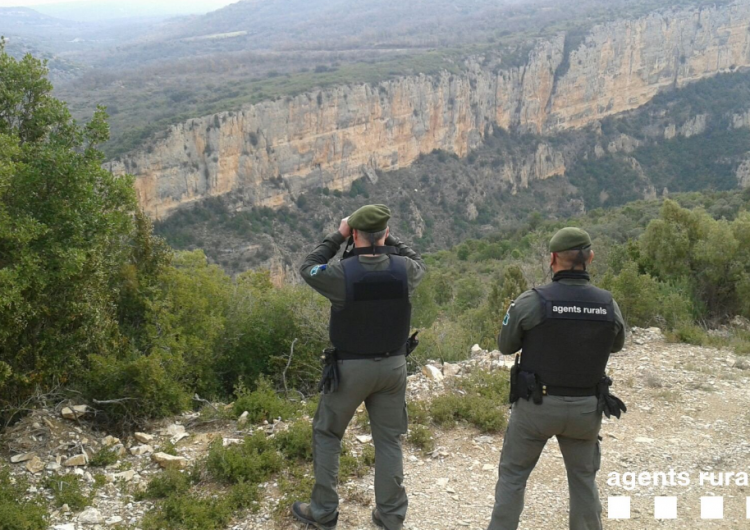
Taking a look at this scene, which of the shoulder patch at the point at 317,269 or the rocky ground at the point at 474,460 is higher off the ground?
the shoulder patch at the point at 317,269

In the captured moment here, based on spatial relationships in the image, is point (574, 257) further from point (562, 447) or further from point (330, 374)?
point (330, 374)

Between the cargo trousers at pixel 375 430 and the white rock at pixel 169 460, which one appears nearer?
the cargo trousers at pixel 375 430

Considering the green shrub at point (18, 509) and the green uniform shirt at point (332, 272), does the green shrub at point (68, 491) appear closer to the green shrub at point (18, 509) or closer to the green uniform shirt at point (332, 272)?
the green shrub at point (18, 509)

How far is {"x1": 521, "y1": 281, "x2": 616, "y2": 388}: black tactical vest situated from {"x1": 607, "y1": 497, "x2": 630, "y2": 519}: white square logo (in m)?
1.31

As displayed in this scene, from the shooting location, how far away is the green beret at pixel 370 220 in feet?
12.5

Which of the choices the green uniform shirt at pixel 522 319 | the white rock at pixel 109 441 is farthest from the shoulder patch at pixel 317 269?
the white rock at pixel 109 441

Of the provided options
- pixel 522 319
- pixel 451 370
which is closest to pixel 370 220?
pixel 522 319

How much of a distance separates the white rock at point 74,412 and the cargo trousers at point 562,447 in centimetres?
367

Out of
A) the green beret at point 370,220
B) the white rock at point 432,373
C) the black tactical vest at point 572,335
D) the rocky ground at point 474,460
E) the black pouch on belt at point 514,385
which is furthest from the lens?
the white rock at point 432,373

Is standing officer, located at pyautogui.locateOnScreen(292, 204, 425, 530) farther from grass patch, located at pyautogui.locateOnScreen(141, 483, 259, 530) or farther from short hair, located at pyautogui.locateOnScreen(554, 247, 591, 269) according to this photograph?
short hair, located at pyautogui.locateOnScreen(554, 247, 591, 269)

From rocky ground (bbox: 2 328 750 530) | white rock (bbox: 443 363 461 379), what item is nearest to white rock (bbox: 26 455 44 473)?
rocky ground (bbox: 2 328 750 530)

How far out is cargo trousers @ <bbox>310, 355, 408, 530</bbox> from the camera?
3.82 meters

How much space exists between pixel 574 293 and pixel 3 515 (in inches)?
144

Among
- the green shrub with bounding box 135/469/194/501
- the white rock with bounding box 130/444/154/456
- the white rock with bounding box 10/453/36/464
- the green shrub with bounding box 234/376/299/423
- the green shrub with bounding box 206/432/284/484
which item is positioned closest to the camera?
the green shrub with bounding box 135/469/194/501
